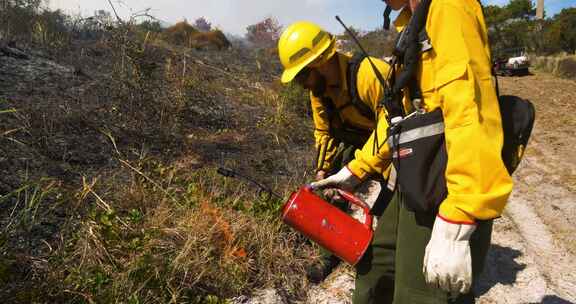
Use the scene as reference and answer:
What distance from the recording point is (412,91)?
1.41 m

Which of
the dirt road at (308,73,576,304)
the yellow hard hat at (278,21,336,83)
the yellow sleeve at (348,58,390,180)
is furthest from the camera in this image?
the dirt road at (308,73,576,304)

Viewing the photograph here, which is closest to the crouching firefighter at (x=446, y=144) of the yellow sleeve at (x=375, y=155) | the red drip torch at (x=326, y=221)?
the yellow sleeve at (x=375, y=155)

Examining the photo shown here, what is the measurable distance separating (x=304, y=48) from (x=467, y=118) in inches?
58.4

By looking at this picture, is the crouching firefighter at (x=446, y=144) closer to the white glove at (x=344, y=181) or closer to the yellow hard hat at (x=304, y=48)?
the white glove at (x=344, y=181)

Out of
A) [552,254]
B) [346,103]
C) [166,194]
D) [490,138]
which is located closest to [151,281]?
[166,194]

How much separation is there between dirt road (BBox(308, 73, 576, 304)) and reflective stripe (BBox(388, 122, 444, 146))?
1.54m

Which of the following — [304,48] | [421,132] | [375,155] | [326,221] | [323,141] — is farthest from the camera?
[323,141]

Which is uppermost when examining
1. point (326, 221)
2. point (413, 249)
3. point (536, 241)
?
point (413, 249)

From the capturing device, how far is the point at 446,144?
1186 millimetres

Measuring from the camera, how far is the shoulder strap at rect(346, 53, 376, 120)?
229 cm


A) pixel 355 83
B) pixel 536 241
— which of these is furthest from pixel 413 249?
pixel 536 241

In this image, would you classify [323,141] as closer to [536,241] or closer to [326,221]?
[326,221]

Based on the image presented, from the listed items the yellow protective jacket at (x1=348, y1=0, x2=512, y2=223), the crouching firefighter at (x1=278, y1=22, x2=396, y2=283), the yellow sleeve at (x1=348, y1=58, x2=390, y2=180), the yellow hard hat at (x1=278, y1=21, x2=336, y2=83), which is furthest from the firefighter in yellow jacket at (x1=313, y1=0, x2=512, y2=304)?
the yellow hard hat at (x1=278, y1=21, x2=336, y2=83)

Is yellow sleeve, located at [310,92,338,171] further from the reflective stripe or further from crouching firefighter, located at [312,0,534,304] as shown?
the reflective stripe
